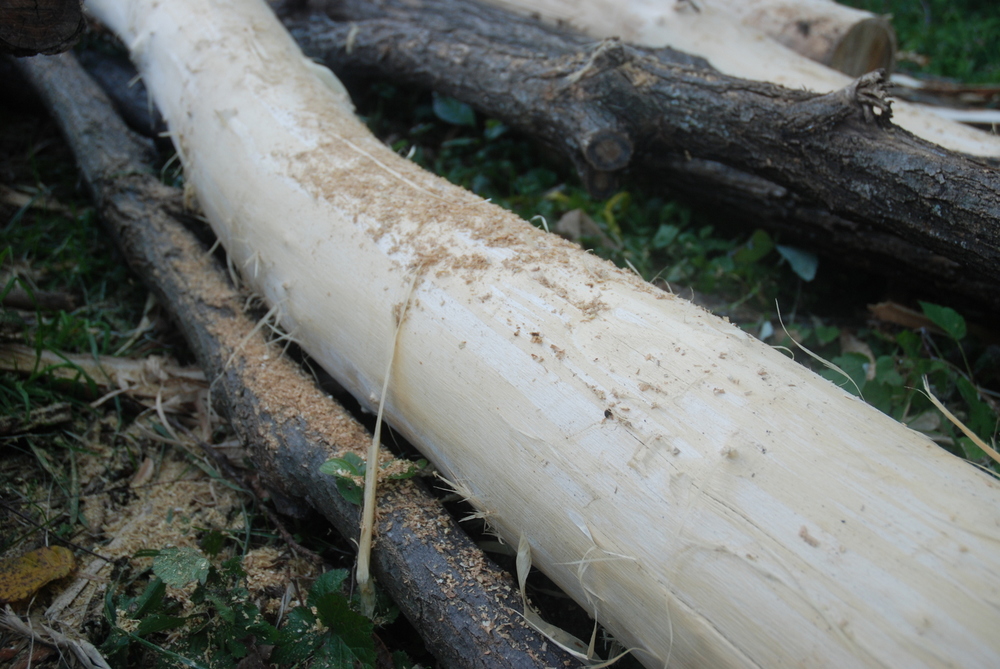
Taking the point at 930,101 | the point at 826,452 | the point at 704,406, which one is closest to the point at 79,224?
the point at 704,406

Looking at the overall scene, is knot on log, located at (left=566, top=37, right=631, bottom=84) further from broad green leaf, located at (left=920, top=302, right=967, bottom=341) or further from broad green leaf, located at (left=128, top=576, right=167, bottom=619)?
broad green leaf, located at (left=128, top=576, right=167, bottom=619)

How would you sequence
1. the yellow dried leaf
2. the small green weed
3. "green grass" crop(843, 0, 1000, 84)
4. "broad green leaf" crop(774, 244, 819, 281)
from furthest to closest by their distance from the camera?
"green grass" crop(843, 0, 1000, 84)
"broad green leaf" crop(774, 244, 819, 281)
the small green weed
the yellow dried leaf

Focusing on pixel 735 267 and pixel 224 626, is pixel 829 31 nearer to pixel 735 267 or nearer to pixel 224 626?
pixel 735 267

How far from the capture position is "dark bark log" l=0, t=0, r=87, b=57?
1.60m

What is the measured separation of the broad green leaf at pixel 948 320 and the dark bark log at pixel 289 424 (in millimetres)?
1681

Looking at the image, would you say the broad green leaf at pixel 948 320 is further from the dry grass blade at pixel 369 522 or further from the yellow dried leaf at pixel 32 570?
the yellow dried leaf at pixel 32 570

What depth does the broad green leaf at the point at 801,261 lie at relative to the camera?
2.57 m

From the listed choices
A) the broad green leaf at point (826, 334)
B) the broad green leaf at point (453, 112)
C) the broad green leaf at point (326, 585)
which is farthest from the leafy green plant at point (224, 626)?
the broad green leaf at point (453, 112)

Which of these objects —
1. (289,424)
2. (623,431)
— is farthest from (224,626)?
(623,431)

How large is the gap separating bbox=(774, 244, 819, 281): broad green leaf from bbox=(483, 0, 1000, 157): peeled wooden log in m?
0.65

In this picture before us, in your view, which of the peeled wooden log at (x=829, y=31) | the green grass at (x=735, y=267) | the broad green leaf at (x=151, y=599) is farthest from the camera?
the peeled wooden log at (x=829, y=31)

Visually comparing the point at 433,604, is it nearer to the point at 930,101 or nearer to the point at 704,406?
the point at 704,406

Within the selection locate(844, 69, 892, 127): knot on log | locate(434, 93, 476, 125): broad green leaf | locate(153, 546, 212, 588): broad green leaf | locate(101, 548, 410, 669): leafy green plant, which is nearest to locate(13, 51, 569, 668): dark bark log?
locate(101, 548, 410, 669): leafy green plant

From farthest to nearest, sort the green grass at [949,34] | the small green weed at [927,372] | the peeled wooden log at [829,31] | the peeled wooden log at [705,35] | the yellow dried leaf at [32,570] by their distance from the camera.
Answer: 1. the green grass at [949,34]
2. the peeled wooden log at [829,31]
3. the peeled wooden log at [705,35]
4. the small green weed at [927,372]
5. the yellow dried leaf at [32,570]
